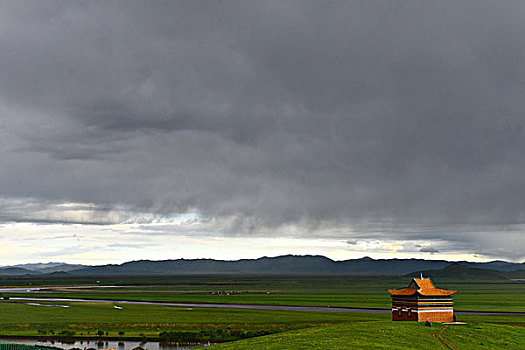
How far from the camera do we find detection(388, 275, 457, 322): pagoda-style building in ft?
177

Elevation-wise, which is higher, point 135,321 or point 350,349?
point 350,349

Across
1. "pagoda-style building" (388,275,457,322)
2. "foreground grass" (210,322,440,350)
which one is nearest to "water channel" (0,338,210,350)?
"pagoda-style building" (388,275,457,322)

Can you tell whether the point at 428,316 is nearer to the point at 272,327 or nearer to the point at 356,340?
the point at 356,340

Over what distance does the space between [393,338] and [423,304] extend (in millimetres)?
16899

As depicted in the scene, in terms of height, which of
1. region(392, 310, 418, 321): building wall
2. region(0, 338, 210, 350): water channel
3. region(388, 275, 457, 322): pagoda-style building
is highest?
region(388, 275, 457, 322): pagoda-style building

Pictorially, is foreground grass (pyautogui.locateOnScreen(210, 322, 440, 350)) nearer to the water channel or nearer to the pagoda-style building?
the pagoda-style building

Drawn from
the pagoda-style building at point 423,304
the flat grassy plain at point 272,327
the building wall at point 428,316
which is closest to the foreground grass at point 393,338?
the flat grassy plain at point 272,327

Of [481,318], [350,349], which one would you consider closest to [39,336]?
[350,349]

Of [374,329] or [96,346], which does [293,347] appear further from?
[96,346]

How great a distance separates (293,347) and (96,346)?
147 ft

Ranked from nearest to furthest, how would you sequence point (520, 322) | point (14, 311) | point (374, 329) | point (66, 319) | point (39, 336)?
point (374, 329)
point (39, 336)
point (520, 322)
point (66, 319)
point (14, 311)

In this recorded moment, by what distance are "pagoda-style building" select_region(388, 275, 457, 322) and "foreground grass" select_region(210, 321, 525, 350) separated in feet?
15.6

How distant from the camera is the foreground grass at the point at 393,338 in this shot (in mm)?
35844

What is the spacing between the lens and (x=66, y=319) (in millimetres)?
97688
